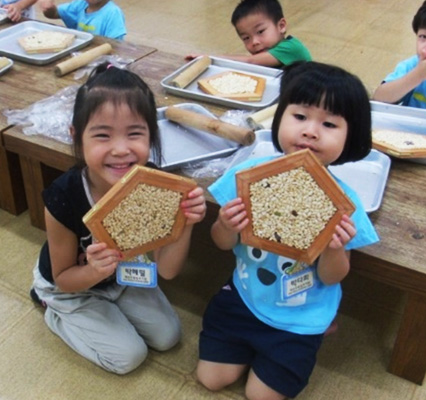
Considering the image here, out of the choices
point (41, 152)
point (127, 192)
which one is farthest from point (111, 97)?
point (41, 152)

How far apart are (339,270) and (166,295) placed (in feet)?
2.26

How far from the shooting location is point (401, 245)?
1303 mm

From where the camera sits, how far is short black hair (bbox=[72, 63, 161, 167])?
4.00 feet

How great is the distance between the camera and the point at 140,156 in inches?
49.2

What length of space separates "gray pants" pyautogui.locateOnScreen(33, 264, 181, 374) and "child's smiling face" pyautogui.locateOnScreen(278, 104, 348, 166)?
2.17 ft

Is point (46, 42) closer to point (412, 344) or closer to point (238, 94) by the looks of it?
point (238, 94)

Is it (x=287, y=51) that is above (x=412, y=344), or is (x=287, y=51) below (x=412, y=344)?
above

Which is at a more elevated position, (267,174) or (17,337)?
(267,174)

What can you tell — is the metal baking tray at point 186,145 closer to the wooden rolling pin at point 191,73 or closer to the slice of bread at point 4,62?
the wooden rolling pin at point 191,73

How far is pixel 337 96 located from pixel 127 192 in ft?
1.65

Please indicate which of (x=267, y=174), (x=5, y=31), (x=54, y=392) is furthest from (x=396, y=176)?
(x=5, y=31)

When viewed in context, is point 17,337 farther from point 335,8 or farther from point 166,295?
point 335,8

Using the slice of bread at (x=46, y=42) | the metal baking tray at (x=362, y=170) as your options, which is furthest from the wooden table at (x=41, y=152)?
the metal baking tray at (x=362, y=170)

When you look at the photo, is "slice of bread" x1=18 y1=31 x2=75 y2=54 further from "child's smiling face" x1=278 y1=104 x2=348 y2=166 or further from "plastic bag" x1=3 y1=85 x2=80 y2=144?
"child's smiling face" x1=278 y1=104 x2=348 y2=166
